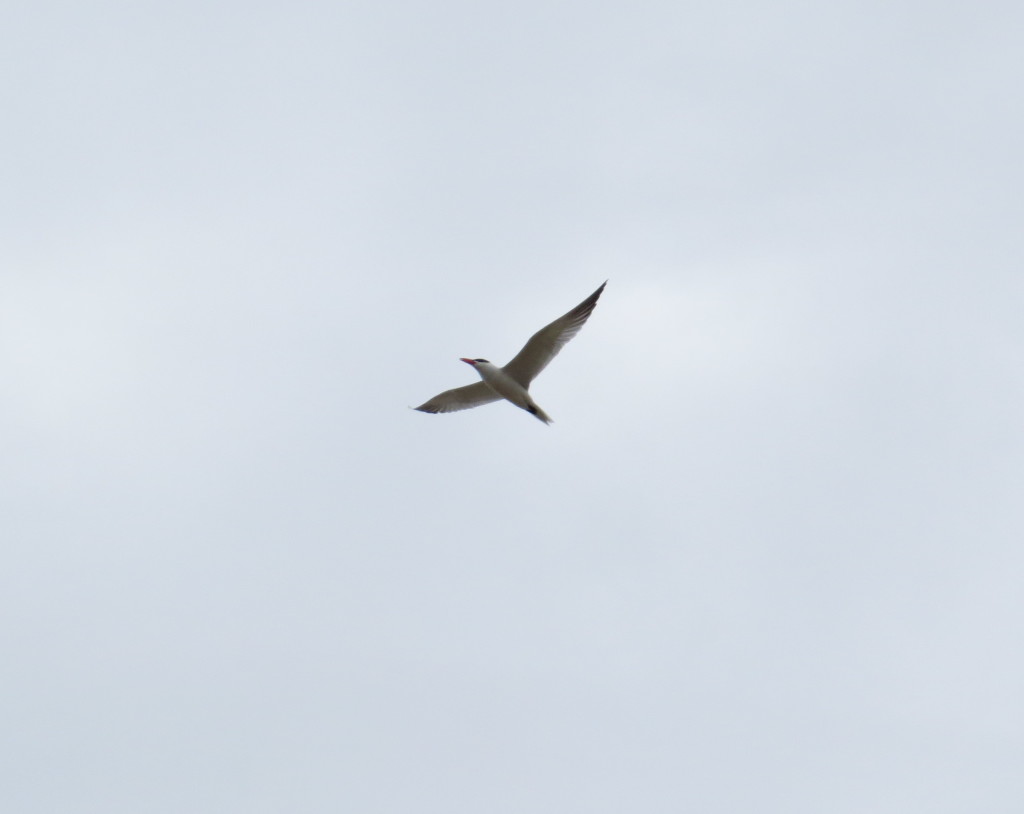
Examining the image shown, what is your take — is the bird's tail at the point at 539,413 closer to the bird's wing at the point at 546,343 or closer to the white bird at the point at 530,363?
the white bird at the point at 530,363

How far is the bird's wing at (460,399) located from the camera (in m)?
24.1

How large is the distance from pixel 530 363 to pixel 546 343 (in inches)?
19.9

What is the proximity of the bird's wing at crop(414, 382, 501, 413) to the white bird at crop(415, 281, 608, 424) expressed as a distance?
2.0 inches

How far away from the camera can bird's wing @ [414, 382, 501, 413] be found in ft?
79.1

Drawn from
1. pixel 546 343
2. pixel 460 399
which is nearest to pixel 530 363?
pixel 546 343

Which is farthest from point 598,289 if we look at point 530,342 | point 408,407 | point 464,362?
point 408,407

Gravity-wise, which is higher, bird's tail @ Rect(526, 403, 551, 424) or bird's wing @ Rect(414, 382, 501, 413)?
bird's wing @ Rect(414, 382, 501, 413)

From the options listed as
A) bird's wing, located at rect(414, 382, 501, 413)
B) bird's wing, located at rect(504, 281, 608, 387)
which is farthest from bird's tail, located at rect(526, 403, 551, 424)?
bird's wing, located at rect(414, 382, 501, 413)

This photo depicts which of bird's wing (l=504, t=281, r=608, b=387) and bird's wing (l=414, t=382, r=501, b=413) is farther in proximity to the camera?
bird's wing (l=414, t=382, r=501, b=413)

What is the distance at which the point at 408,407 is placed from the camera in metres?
25.0

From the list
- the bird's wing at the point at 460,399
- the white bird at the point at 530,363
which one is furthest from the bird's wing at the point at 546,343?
the bird's wing at the point at 460,399

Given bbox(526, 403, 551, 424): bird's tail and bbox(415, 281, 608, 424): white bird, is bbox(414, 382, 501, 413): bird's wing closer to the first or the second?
bbox(415, 281, 608, 424): white bird

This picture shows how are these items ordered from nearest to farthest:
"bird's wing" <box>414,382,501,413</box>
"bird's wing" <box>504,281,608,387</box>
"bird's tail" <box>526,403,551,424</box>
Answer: "bird's wing" <box>504,281,608,387</box> → "bird's tail" <box>526,403,551,424</box> → "bird's wing" <box>414,382,501,413</box>

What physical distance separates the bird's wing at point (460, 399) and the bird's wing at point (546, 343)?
123cm
